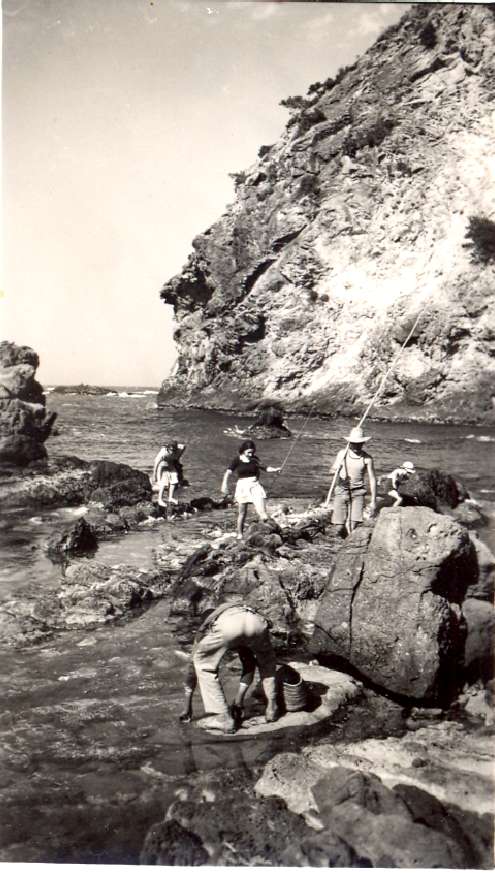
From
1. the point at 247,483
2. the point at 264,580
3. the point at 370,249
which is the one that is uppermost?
the point at 370,249

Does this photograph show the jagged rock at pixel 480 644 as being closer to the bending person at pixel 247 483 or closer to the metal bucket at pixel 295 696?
the metal bucket at pixel 295 696

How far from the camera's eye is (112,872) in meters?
4.52

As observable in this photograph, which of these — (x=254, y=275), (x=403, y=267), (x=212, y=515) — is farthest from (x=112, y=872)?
(x=254, y=275)

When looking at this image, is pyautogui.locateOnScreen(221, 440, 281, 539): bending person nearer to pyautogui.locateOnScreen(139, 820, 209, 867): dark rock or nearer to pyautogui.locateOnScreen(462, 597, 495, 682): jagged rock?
pyautogui.locateOnScreen(462, 597, 495, 682): jagged rock

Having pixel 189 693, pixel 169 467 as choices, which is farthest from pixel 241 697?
pixel 169 467

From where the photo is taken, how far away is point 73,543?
1078 centimetres

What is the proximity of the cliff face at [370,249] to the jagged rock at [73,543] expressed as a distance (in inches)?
946

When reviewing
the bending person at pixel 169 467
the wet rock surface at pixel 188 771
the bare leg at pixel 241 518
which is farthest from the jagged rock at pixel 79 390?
the wet rock surface at pixel 188 771

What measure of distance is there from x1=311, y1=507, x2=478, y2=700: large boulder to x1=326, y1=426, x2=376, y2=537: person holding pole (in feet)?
8.62

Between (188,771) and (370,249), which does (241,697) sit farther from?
(370,249)

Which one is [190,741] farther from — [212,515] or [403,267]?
[403,267]

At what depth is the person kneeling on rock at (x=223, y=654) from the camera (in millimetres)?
5266

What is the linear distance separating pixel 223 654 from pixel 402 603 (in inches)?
74.7

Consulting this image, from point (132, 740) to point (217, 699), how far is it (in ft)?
2.75
